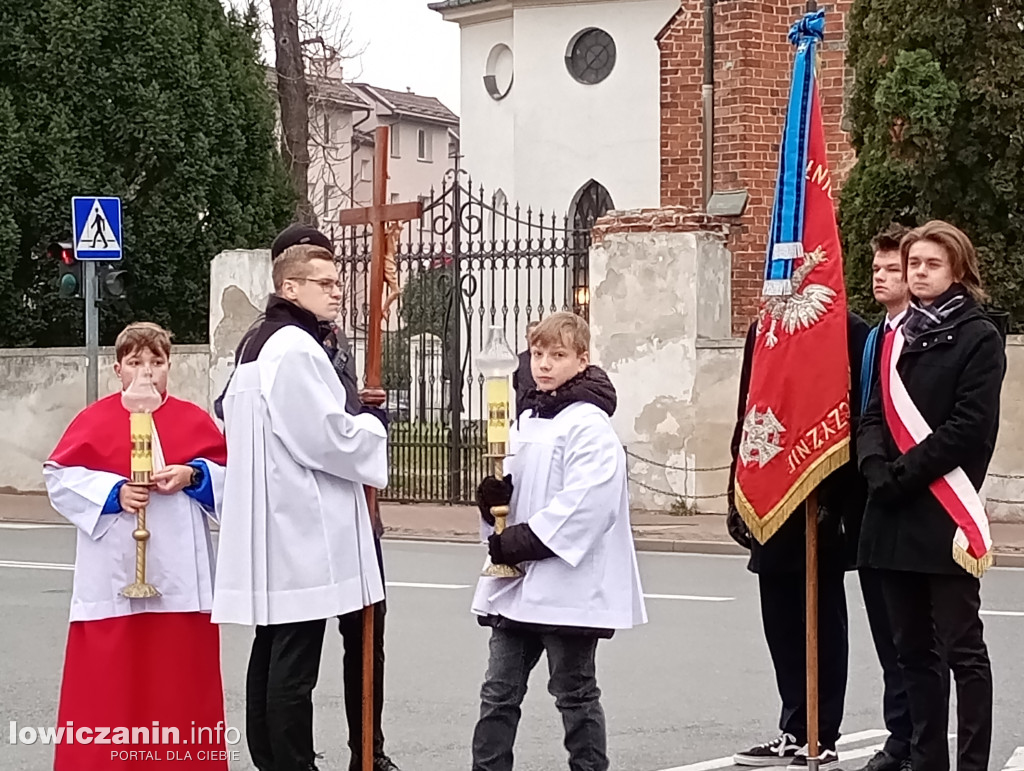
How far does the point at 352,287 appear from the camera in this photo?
19.4 meters

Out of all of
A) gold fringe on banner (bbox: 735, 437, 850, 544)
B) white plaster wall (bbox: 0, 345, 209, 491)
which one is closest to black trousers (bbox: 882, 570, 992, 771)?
gold fringe on banner (bbox: 735, 437, 850, 544)

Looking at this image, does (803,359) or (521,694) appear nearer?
(521,694)

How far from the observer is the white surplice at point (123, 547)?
5855 millimetres

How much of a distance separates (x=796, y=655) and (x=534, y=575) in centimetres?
162

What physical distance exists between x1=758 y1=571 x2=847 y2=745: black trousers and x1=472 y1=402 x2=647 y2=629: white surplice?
1.18 meters

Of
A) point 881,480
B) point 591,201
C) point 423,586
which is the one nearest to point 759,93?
point 423,586

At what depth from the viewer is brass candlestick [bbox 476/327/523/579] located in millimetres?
5477

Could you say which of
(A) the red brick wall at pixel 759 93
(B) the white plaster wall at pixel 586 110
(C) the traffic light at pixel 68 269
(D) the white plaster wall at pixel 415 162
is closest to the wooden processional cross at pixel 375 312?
(C) the traffic light at pixel 68 269

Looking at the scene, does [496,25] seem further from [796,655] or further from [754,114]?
[796,655]

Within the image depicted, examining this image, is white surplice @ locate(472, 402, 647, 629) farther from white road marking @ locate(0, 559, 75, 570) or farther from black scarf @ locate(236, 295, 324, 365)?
white road marking @ locate(0, 559, 75, 570)

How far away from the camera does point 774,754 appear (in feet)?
22.6

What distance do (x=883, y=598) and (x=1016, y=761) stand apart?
1.04 metres

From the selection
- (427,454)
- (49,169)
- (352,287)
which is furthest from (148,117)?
(427,454)

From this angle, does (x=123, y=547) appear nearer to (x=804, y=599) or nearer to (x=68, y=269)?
(x=804, y=599)
